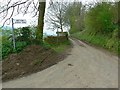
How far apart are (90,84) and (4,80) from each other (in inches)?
178

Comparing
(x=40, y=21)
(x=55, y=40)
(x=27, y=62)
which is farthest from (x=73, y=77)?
(x=55, y=40)

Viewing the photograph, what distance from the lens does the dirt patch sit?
37.7 ft

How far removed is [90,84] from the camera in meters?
8.37

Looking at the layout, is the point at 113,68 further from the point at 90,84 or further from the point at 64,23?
the point at 64,23

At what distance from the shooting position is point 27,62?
12.8 meters

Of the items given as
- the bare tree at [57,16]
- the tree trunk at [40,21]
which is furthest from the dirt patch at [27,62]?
the bare tree at [57,16]

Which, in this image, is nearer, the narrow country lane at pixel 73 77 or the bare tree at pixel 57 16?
the narrow country lane at pixel 73 77

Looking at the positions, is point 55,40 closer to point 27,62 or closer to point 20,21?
point 20,21

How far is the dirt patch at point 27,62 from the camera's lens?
1148 cm

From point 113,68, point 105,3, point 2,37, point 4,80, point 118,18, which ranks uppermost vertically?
point 105,3

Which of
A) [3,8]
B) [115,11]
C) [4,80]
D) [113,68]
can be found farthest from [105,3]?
[4,80]

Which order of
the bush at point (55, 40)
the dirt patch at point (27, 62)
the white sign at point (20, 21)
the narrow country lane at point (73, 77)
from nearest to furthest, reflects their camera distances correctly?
the narrow country lane at point (73, 77) → the dirt patch at point (27, 62) → the white sign at point (20, 21) → the bush at point (55, 40)

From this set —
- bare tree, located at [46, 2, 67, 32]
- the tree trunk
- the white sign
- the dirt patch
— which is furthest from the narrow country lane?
bare tree, located at [46, 2, 67, 32]

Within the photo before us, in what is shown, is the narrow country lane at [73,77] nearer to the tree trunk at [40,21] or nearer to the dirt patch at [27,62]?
the dirt patch at [27,62]
